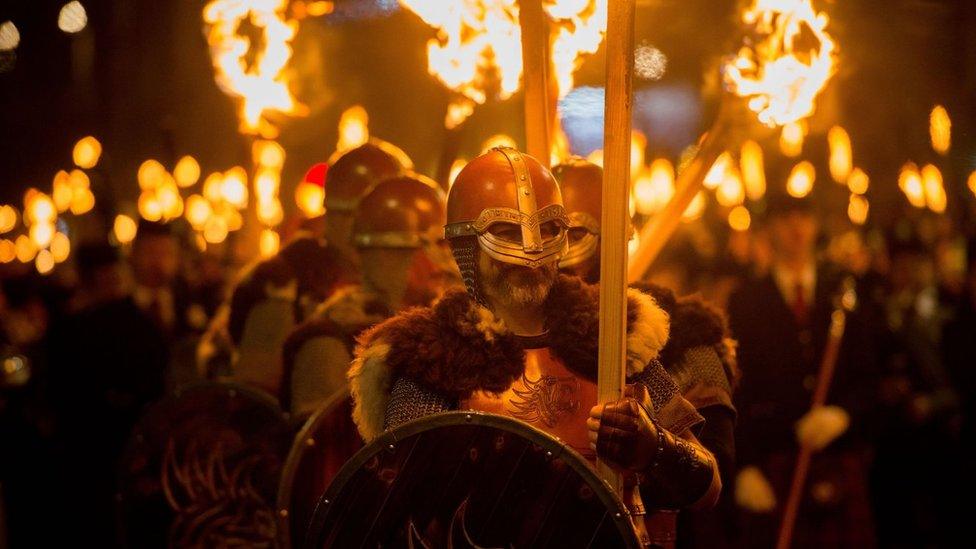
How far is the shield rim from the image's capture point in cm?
424

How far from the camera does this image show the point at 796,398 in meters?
6.39

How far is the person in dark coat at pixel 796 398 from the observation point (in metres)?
6.28

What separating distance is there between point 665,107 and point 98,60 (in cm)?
1690

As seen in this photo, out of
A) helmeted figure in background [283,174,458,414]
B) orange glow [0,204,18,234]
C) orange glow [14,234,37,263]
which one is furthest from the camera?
orange glow [0,204,18,234]

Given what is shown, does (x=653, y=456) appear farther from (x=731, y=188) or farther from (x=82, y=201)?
(x=82, y=201)

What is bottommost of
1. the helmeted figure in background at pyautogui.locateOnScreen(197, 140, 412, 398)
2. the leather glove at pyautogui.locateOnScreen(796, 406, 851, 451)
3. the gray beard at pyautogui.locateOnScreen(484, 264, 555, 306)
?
the leather glove at pyautogui.locateOnScreen(796, 406, 851, 451)

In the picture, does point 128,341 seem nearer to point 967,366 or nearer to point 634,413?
point 634,413

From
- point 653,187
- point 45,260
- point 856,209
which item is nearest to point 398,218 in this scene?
point 653,187

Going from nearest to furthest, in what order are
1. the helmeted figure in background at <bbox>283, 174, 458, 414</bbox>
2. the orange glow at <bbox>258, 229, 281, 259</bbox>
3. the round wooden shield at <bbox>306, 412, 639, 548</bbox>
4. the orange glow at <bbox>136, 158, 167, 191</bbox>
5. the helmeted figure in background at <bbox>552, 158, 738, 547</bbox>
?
the round wooden shield at <bbox>306, 412, 639, 548</bbox>, the helmeted figure in background at <bbox>552, 158, 738, 547</bbox>, the helmeted figure in background at <bbox>283, 174, 458, 414</bbox>, the orange glow at <bbox>258, 229, 281, 259</bbox>, the orange glow at <bbox>136, 158, 167, 191</bbox>

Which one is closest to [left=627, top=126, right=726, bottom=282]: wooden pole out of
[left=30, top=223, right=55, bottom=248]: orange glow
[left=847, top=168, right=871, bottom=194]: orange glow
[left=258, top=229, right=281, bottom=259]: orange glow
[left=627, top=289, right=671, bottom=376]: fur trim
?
[left=627, top=289, right=671, bottom=376]: fur trim

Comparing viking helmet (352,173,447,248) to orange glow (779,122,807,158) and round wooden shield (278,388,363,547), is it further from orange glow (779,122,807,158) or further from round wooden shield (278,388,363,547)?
orange glow (779,122,807,158)

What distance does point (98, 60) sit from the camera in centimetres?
2808

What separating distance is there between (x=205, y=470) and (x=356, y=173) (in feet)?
6.47

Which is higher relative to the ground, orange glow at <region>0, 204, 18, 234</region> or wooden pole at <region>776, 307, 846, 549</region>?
wooden pole at <region>776, 307, 846, 549</region>
